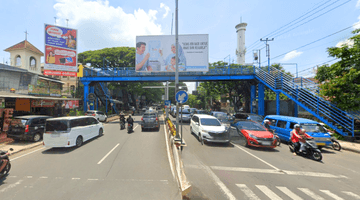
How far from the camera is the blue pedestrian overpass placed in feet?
39.6

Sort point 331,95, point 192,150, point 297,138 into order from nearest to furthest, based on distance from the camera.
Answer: point 297,138 < point 192,150 < point 331,95

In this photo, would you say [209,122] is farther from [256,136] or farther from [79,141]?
[79,141]

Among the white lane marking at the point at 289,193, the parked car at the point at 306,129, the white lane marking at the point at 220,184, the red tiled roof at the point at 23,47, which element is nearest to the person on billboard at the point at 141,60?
the parked car at the point at 306,129

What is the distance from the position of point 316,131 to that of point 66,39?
25.7 metres

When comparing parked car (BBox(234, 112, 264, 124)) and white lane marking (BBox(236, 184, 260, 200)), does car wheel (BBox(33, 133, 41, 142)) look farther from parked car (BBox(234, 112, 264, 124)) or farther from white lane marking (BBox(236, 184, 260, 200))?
parked car (BBox(234, 112, 264, 124))

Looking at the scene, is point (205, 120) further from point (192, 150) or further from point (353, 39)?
point (353, 39)

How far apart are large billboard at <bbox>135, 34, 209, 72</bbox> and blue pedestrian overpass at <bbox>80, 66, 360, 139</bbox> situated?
13.0 ft

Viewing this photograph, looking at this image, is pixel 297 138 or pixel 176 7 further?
pixel 176 7

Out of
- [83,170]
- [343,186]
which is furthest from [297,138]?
[83,170]

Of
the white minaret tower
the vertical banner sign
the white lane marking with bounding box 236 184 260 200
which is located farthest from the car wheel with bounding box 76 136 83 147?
the white minaret tower

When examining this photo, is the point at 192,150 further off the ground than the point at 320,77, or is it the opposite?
the point at 320,77

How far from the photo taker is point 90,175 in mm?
5562

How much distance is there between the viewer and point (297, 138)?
8242 millimetres

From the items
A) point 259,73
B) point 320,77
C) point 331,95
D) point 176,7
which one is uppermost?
point 176,7
